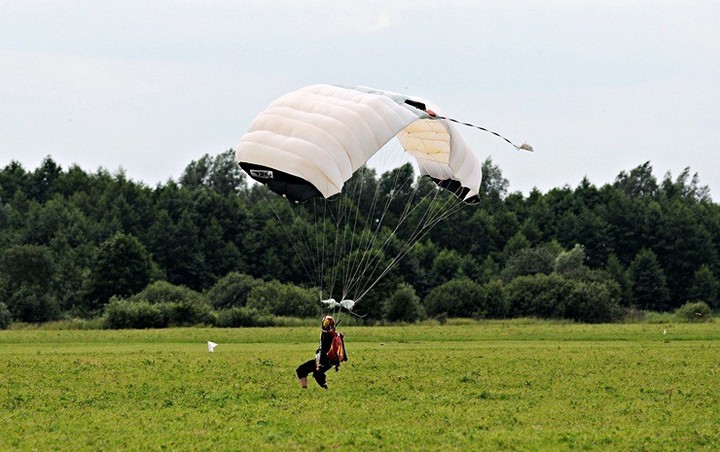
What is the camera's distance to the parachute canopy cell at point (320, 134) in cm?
2044

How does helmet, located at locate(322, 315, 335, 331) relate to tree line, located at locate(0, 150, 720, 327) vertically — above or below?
below

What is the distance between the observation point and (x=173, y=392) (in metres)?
22.8

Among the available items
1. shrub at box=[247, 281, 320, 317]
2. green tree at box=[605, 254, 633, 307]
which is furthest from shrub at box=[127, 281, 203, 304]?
green tree at box=[605, 254, 633, 307]

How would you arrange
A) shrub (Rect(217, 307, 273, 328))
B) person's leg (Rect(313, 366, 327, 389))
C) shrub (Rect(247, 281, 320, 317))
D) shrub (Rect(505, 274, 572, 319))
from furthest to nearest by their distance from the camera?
1. shrub (Rect(505, 274, 572, 319))
2. shrub (Rect(247, 281, 320, 317))
3. shrub (Rect(217, 307, 273, 328))
4. person's leg (Rect(313, 366, 327, 389))

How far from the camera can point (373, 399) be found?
21.2 m

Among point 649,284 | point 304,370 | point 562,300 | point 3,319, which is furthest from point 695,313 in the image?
point 304,370

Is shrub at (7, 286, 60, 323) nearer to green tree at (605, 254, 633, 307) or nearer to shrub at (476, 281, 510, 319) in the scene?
shrub at (476, 281, 510, 319)

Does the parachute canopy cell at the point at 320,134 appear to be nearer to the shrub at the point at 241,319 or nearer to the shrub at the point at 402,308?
the shrub at the point at 241,319

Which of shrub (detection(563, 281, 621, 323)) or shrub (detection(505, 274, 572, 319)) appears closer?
shrub (detection(563, 281, 621, 323))

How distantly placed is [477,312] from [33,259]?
1197 inches

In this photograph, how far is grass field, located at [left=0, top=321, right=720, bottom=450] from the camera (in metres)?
16.5

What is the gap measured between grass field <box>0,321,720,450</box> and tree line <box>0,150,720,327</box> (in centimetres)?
2788

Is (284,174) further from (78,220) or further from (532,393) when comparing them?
(78,220)

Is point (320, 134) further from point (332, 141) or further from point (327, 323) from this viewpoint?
point (327, 323)
